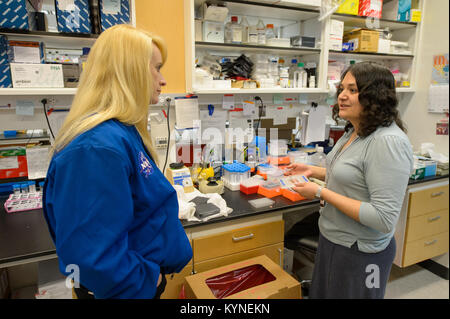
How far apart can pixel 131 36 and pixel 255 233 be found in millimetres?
1267

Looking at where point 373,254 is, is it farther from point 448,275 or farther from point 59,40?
point 59,40

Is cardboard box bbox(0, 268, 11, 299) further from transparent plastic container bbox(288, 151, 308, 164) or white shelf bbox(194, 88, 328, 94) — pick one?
transparent plastic container bbox(288, 151, 308, 164)

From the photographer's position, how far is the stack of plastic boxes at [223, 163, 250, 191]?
1.99m

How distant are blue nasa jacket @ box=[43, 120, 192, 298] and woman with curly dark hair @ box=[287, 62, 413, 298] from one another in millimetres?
886

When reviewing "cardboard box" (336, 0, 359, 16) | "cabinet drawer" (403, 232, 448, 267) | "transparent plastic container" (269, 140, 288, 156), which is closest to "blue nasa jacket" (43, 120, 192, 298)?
"transparent plastic container" (269, 140, 288, 156)

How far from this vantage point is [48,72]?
1572 mm

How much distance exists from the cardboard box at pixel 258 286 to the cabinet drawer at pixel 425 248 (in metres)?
1.37

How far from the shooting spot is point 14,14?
1462 millimetres

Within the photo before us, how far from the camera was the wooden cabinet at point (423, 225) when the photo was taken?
226 cm

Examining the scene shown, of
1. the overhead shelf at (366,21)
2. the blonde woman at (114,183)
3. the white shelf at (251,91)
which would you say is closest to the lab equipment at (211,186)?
the white shelf at (251,91)

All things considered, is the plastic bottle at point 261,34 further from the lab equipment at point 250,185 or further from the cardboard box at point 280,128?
the lab equipment at point 250,185

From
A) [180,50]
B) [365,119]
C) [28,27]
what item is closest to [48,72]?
[28,27]

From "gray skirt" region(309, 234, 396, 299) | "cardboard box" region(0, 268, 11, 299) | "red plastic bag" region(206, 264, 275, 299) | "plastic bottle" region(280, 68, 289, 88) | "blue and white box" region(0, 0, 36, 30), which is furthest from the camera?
"plastic bottle" region(280, 68, 289, 88)

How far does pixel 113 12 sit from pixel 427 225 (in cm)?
279
